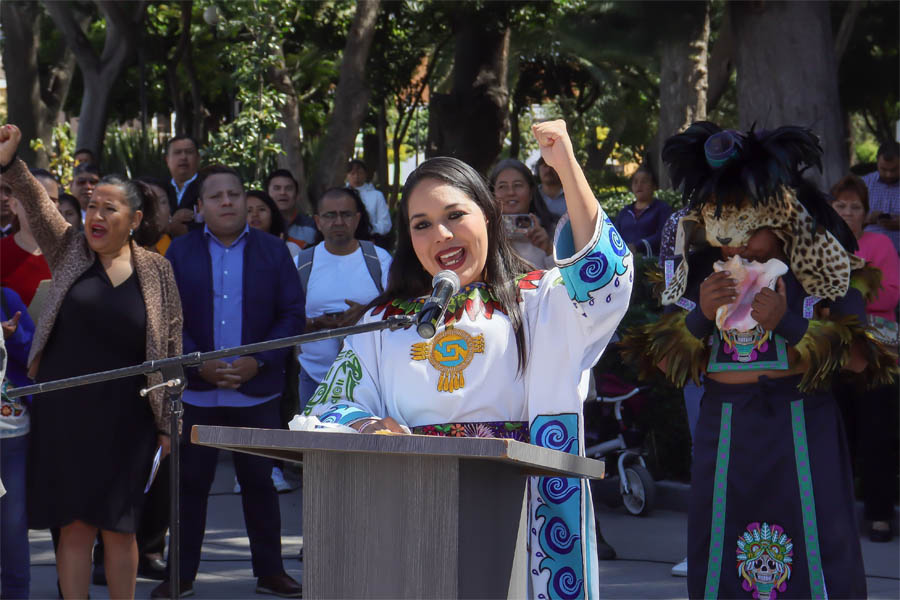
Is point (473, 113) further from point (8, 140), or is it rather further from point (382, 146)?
point (382, 146)

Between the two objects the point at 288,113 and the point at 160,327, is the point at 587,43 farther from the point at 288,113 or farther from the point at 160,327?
the point at 160,327

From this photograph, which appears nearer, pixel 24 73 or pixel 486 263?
pixel 486 263

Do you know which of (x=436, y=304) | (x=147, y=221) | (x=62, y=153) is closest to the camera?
(x=436, y=304)

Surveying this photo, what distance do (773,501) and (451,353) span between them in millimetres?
1890

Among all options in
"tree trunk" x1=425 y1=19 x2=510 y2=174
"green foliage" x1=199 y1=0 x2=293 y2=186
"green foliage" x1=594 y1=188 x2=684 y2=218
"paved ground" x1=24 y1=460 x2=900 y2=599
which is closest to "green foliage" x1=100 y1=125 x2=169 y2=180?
"green foliage" x1=199 y1=0 x2=293 y2=186

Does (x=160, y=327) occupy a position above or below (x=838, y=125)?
below

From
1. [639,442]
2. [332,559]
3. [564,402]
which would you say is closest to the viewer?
[332,559]

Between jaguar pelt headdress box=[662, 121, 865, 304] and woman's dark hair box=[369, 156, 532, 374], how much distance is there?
135 cm

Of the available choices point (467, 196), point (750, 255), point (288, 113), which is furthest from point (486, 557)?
point (288, 113)

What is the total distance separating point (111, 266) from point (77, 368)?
19.3 inches

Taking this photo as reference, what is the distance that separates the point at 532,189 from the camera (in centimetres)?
694

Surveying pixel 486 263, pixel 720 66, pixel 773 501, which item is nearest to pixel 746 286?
pixel 773 501

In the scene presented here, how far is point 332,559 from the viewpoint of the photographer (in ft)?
9.07

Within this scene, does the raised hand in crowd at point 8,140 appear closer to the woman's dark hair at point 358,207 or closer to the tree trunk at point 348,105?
the woman's dark hair at point 358,207
